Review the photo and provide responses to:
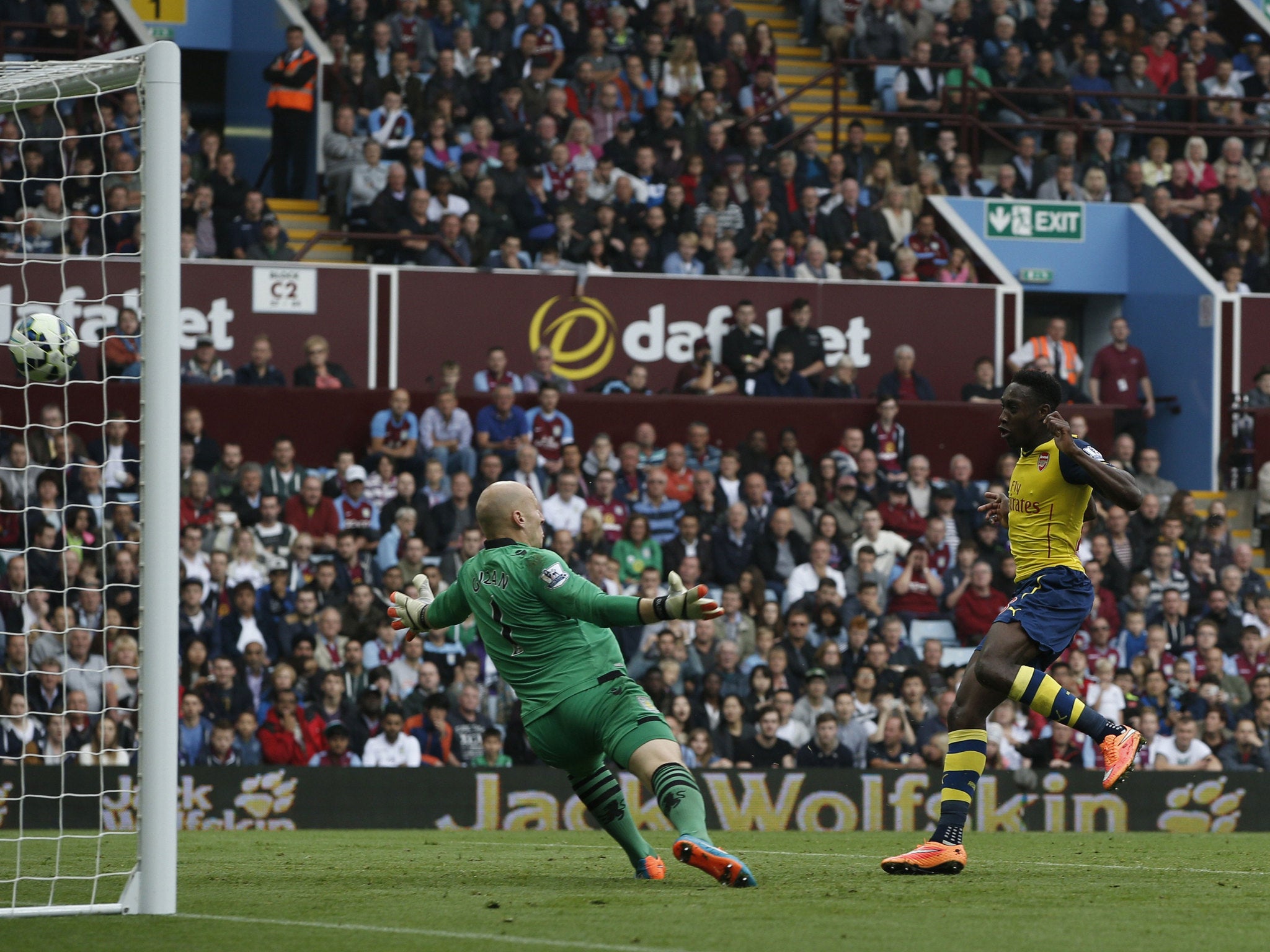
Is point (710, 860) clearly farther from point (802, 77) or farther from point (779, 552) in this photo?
point (802, 77)

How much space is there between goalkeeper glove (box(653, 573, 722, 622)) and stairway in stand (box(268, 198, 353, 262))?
13766 mm

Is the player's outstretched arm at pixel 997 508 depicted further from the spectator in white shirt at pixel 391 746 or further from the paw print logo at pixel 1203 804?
the spectator in white shirt at pixel 391 746

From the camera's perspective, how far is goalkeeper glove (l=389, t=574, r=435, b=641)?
8.05m

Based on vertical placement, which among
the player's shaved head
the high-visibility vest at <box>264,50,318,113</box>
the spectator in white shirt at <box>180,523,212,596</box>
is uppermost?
the high-visibility vest at <box>264,50,318,113</box>

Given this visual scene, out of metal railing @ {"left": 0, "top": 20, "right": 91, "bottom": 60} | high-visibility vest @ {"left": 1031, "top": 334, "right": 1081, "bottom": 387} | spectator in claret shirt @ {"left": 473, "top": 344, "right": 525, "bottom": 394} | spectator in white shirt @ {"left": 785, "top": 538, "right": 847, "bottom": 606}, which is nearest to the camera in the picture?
spectator in white shirt @ {"left": 785, "top": 538, "right": 847, "bottom": 606}

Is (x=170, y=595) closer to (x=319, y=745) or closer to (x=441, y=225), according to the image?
(x=319, y=745)

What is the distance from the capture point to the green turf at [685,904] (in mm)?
5902

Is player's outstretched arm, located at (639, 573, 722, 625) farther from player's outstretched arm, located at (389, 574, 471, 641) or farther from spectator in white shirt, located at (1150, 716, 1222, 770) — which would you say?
spectator in white shirt, located at (1150, 716, 1222, 770)

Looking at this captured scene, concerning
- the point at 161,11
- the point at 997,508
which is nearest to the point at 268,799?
the point at 997,508

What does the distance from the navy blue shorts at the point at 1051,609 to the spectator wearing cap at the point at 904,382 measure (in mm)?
10895

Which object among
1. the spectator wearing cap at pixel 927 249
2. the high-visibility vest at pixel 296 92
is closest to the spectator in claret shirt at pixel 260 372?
the high-visibility vest at pixel 296 92

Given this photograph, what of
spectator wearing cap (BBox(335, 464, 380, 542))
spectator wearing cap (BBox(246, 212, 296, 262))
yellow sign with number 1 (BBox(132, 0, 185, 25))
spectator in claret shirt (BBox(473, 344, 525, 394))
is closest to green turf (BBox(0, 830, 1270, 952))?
spectator wearing cap (BBox(335, 464, 380, 542))

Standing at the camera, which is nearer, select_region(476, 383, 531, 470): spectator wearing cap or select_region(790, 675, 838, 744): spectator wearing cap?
select_region(790, 675, 838, 744): spectator wearing cap

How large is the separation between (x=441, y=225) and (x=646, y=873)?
12321 mm
